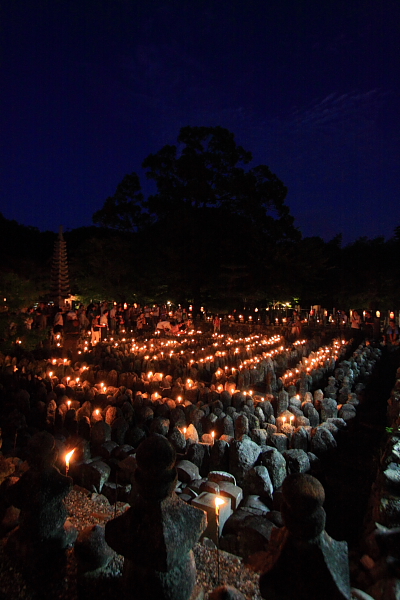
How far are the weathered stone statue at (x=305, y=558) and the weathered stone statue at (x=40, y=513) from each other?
4.05ft

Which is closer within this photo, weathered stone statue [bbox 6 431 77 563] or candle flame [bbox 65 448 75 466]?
weathered stone statue [bbox 6 431 77 563]

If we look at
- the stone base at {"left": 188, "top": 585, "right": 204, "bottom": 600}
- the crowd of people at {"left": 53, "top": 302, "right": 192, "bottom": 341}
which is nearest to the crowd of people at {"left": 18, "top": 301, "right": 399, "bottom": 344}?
the crowd of people at {"left": 53, "top": 302, "right": 192, "bottom": 341}

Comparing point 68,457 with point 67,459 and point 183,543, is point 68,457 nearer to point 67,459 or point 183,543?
point 67,459

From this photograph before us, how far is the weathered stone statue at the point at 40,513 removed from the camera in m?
2.06

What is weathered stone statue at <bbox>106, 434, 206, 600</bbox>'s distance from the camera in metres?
1.58

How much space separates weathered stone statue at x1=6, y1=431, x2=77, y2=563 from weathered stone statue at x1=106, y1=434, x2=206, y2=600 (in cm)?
59

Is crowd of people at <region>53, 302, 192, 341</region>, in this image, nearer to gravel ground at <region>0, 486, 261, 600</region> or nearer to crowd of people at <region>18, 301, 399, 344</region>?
crowd of people at <region>18, 301, 399, 344</region>

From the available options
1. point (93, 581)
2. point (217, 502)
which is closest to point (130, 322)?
point (217, 502)

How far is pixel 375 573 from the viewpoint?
238 cm

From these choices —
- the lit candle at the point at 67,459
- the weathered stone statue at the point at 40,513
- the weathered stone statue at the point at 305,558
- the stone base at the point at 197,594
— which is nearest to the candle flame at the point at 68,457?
the lit candle at the point at 67,459

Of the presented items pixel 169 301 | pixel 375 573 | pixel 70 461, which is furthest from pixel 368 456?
pixel 169 301

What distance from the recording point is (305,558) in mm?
1516

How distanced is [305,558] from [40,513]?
1459mm

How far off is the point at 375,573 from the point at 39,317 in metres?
10.7
